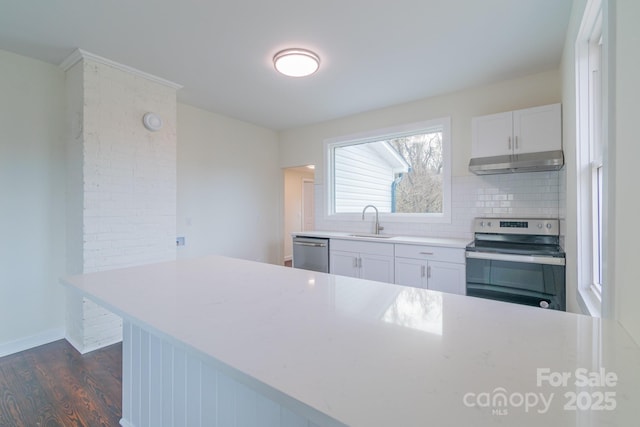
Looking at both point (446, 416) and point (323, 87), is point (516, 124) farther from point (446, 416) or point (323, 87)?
point (446, 416)

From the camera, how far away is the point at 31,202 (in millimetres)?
2652

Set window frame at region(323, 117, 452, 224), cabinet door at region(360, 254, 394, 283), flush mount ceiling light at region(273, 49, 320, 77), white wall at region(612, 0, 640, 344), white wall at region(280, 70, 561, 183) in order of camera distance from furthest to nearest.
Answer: window frame at region(323, 117, 452, 224)
cabinet door at region(360, 254, 394, 283)
white wall at region(280, 70, 561, 183)
flush mount ceiling light at region(273, 49, 320, 77)
white wall at region(612, 0, 640, 344)

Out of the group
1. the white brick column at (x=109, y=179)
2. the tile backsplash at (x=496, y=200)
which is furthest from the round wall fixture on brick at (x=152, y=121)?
the tile backsplash at (x=496, y=200)

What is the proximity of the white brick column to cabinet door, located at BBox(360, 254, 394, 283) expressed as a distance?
2242 mm

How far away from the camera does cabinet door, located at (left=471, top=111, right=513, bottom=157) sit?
113 inches

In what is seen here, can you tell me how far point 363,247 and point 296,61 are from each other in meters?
2.13

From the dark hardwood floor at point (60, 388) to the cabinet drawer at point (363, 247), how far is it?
2.48 meters

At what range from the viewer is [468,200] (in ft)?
10.9

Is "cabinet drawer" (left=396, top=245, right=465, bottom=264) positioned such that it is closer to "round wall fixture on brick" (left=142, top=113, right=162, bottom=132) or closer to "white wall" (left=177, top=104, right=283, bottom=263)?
"white wall" (left=177, top=104, right=283, bottom=263)

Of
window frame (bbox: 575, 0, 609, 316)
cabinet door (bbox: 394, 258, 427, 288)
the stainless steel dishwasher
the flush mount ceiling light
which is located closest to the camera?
window frame (bbox: 575, 0, 609, 316)

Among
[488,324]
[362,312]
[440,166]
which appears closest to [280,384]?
[362,312]

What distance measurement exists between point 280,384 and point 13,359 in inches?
128

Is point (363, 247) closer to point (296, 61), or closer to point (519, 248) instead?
point (519, 248)

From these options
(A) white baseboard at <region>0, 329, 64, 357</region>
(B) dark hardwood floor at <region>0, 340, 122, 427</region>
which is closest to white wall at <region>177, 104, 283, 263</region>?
(A) white baseboard at <region>0, 329, 64, 357</region>
